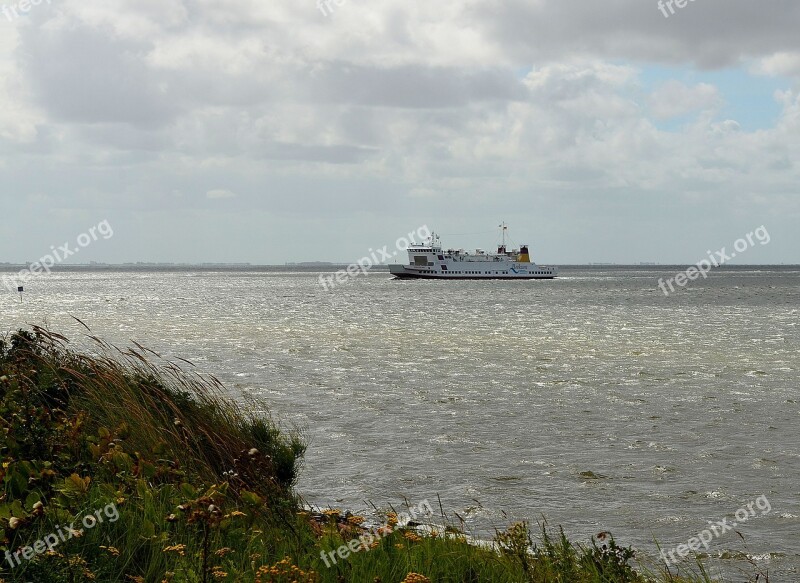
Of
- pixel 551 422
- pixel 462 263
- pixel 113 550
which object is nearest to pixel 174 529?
pixel 113 550

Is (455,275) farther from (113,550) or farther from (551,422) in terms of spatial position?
(113,550)

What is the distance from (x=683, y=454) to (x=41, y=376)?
10.4 meters

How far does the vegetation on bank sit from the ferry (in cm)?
13803

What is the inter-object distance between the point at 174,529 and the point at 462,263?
463 feet

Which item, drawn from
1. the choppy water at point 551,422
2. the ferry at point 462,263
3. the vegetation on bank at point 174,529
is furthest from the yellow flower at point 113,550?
the ferry at point 462,263

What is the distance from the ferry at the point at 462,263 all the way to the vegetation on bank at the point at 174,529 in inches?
5434

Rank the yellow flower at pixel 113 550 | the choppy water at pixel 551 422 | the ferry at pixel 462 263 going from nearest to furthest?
1. the yellow flower at pixel 113 550
2. the choppy water at pixel 551 422
3. the ferry at pixel 462 263

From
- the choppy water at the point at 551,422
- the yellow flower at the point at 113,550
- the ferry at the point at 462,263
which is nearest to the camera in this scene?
the yellow flower at the point at 113,550

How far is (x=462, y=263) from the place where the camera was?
146625mm

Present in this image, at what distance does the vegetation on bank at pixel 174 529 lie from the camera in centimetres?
516

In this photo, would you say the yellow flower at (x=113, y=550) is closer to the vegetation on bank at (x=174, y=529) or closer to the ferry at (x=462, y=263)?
the vegetation on bank at (x=174, y=529)

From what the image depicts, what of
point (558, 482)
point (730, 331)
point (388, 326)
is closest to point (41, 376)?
point (558, 482)

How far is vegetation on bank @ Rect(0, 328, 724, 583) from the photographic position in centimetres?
516

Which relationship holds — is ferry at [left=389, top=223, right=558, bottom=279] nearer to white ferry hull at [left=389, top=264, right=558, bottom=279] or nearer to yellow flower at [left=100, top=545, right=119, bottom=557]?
white ferry hull at [left=389, top=264, right=558, bottom=279]
